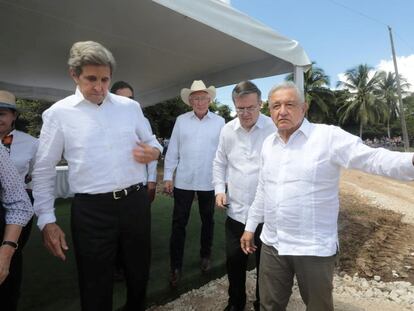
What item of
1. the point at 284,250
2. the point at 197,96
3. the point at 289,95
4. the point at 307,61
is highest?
the point at 307,61

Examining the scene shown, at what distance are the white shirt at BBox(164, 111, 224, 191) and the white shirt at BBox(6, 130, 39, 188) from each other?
136 centimetres

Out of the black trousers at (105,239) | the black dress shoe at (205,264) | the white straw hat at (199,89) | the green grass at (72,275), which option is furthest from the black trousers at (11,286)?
the white straw hat at (199,89)

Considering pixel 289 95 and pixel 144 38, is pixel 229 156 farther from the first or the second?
pixel 144 38

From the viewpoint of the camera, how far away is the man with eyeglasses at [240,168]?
2604mm

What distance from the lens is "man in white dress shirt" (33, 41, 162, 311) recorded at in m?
1.80

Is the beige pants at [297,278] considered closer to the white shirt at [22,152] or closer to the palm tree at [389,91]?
the white shirt at [22,152]

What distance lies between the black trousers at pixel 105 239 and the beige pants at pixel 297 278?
78 centimetres

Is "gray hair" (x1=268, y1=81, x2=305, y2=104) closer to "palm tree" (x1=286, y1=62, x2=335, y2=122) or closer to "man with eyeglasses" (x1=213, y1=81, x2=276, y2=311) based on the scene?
"man with eyeglasses" (x1=213, y1=81, x2=276, y2=311)

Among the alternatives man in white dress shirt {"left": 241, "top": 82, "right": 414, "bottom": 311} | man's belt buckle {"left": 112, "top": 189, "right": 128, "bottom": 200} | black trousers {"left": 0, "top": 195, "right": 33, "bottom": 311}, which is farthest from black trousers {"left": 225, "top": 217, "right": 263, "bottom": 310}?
black trousers {"left": 0, "top": 195, "right": 33, "bottom": 311}

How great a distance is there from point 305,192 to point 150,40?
336 cm

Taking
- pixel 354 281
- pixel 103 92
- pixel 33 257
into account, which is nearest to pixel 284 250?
pixel 103 92

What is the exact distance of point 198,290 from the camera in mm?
3252

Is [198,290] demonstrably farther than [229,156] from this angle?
Yes

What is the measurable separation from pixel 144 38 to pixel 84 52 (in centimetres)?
282
